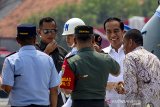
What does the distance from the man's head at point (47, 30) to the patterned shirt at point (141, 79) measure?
147 cm

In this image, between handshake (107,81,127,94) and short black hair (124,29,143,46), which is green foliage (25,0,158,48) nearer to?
handshake (107,81,127,94)

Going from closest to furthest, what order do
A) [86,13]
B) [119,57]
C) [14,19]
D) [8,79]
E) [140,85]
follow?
[8,79] → [140,85] → [119,57] → [86,13] → [14,19]

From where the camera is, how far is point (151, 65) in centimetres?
972

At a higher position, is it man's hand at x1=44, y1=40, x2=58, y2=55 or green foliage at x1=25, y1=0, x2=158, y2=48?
man's hand at x1=44, y1=40, x2=58, y2=55

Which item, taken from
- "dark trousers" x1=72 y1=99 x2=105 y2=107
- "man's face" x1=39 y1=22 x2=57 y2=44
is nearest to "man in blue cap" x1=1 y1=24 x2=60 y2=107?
"dark trousers" x1=72 y1=99 x2=105 y2=107

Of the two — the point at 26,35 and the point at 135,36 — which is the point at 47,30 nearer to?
the point at 135,36

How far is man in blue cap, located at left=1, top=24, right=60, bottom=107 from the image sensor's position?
29.0 feet

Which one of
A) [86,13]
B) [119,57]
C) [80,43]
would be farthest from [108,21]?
[86,13]

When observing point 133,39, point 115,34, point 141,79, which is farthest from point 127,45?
point 115,34

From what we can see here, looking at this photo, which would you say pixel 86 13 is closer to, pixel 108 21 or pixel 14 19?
pixel 14 19

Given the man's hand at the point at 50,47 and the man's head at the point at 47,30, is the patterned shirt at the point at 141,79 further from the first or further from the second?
the man's head at the point at 47,30

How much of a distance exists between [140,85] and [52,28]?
1.74 metres

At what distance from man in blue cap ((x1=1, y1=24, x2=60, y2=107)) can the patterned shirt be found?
94cm

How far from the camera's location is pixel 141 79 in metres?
9.65
